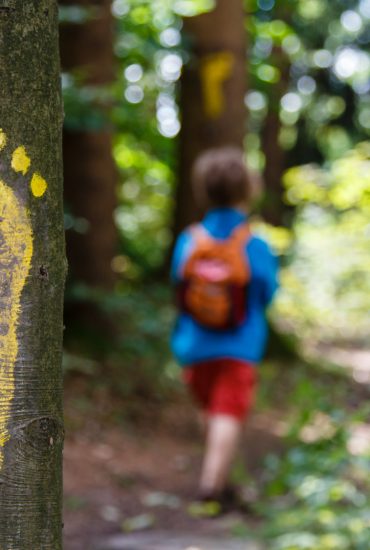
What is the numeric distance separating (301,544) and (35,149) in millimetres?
2275

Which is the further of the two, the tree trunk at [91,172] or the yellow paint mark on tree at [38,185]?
the tree trunk at [91,172]

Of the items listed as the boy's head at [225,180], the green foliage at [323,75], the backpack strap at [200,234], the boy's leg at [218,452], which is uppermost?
the green foliage at [323,75]

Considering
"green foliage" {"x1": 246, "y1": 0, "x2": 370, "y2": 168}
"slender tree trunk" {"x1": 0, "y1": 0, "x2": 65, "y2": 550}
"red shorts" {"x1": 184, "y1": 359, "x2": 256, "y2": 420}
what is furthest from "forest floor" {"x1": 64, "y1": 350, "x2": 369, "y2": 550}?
"green foliage" {"x1": 246, "y1": 0, "x2": 370, "y2": 168}

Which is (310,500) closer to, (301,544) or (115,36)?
(301,544)

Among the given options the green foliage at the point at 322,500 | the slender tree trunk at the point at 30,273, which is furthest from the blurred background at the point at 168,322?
the slender tree trunk at the point at 30,273

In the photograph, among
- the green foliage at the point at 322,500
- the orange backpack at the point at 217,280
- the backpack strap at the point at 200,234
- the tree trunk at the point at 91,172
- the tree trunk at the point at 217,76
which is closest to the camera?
the green foliage at the point at 322,500

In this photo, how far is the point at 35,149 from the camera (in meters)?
1.69

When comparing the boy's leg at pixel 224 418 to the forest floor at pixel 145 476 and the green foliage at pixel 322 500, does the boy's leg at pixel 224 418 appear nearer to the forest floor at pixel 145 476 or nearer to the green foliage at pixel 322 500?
the forest floor at pixel 145 476

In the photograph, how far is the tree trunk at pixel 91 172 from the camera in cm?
770

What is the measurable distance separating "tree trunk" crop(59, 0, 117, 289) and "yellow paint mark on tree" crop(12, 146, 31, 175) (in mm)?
5985

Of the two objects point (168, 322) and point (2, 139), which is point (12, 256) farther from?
point (168, 322)

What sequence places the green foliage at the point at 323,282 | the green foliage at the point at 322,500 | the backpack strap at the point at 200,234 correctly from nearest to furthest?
the green foliage at the point at 322,500 → the backpack strap at the point at 200,234 → the green foliage at the point at 323,282

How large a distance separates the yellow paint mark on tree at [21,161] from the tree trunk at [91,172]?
19.6 feet

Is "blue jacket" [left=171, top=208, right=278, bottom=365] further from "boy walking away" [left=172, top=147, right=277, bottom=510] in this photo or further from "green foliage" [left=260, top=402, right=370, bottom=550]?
"green foliage" [left=260, top=402, right=370, bottom=550]
